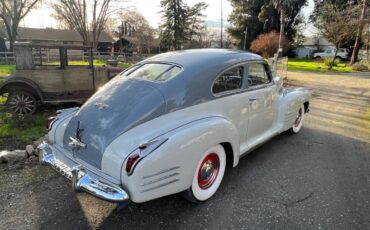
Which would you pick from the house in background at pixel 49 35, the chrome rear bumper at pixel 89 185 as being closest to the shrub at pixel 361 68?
the chrome rear bumper at pixel 89 185

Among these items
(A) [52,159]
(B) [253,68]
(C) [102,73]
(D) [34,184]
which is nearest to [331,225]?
(B) [253,68]

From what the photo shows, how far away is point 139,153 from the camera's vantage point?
2.63 m

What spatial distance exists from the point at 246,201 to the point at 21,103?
643 centimetres

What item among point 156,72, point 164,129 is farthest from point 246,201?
point 156,72

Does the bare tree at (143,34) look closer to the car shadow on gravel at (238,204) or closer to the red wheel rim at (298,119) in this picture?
the red wheel rim at (298,119)

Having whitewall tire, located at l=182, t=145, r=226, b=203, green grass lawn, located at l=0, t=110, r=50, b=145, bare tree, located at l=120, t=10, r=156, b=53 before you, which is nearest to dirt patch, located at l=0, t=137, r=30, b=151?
green grass lawn, located at l=0, t=110, r=50, b=145

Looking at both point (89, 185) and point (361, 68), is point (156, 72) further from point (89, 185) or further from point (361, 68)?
point (361, 68)

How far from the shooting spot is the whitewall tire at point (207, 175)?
320 centimetres

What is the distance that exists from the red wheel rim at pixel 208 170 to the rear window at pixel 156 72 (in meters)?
1.12

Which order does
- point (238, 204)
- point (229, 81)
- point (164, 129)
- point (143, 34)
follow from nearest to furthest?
point (164, 129) < point (238, 204) < point (229, 81) < point (143, 34)

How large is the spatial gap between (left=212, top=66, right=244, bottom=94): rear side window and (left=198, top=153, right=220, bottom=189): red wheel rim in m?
0.84

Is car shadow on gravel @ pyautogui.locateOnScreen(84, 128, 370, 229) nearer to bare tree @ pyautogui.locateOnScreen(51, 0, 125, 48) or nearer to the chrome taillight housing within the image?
the chrome taillight housing

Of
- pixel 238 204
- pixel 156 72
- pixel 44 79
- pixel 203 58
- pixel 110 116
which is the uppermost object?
pixel 203 58

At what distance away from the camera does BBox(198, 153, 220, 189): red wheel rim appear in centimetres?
334
